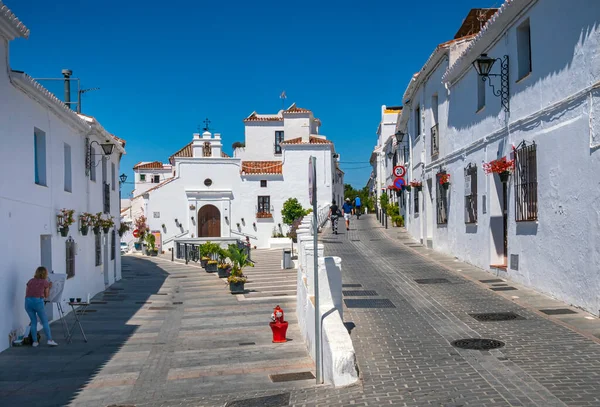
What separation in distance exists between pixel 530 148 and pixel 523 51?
2253 mm

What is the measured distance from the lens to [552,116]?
1132cm

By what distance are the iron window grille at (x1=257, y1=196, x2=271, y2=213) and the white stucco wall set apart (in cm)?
2364

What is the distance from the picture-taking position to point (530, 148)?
12477 mm

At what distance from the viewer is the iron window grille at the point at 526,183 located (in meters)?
12.4

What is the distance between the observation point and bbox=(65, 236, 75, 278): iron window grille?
1581 centimetres

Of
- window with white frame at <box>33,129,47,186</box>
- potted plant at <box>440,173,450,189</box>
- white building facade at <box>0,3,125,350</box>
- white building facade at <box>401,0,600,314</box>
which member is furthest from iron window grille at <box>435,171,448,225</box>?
window with white frame at <box>33,129,47,186</box>

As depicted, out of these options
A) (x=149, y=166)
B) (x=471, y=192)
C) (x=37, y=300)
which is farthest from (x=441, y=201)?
(x=149, y=166)

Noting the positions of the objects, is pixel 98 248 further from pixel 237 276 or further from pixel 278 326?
pixel 278 326

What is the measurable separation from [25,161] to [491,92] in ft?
36.0

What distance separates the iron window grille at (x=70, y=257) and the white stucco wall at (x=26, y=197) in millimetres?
223

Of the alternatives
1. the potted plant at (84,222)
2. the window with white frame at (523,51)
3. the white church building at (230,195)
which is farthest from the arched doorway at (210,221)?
the window with white frame at (523,51)

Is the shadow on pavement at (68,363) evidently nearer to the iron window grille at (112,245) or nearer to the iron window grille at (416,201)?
the iron window grille at (112,245)

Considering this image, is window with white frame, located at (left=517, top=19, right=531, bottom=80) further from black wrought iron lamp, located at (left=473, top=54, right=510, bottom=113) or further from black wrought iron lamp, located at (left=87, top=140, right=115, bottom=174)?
black wrought iron lamp, located at (left=87, top=140, right=115, bottom=174)

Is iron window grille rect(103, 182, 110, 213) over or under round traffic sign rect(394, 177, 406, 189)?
under
